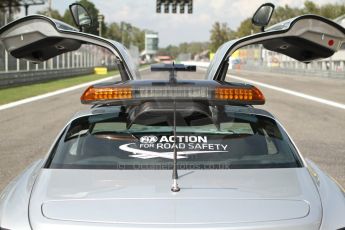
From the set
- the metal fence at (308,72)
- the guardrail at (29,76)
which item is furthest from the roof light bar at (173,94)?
the metal fence at (308,72)

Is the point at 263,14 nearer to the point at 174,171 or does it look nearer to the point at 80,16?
the point at 80,16

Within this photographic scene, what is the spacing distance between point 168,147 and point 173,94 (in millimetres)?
436

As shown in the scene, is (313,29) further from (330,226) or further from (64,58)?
(64,58)

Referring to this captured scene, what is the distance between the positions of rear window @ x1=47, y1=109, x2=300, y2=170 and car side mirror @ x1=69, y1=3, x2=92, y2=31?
1.98 meters

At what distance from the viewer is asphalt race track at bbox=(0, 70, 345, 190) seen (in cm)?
859

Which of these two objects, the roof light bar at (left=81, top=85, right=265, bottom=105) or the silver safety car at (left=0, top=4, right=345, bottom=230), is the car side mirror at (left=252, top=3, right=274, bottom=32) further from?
the roof light bar at (left=81, top=85, right=265, bottom=105)

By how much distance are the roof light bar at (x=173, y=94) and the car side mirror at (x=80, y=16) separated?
245cm

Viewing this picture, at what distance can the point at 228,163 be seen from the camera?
10.5 ft

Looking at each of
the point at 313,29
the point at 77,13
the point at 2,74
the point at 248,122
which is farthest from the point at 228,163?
the point at 2,74

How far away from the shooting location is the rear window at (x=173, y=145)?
3.24 m

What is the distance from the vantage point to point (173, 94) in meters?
3.11

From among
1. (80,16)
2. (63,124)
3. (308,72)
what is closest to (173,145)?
(80,16)

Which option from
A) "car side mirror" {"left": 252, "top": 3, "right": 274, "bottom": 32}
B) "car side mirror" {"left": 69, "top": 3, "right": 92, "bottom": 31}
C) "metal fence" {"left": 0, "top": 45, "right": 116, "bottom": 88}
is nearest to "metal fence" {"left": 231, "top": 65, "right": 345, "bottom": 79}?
"metal fence" {"left": 0, "top": 45, "right": 116, "bottom": 88}

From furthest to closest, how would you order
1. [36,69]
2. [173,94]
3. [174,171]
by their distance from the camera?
[36,69]
[173,94]
[174,171]
